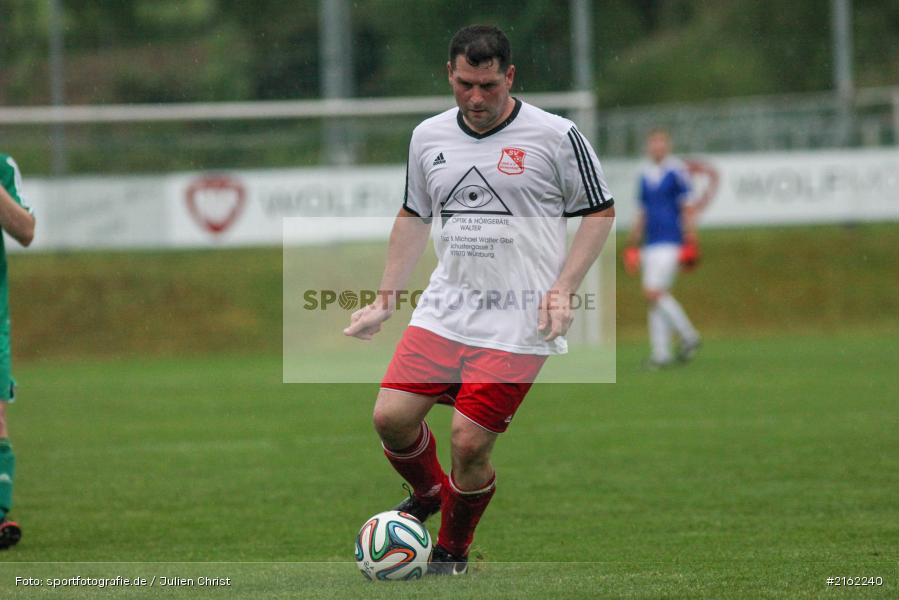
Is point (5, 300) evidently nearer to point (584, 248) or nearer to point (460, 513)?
point (460, 513)

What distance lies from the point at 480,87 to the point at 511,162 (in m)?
0.32

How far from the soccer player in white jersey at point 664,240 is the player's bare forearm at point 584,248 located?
8947mm

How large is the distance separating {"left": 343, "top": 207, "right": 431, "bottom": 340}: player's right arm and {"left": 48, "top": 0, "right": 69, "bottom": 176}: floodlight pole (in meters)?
13.5

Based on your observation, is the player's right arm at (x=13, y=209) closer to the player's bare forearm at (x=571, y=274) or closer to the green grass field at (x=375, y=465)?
the green grass field at (x=375, y=465)

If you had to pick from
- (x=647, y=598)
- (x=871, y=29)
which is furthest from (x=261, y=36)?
(x=871, y=29)

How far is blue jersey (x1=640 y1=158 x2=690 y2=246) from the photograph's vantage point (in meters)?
14.3

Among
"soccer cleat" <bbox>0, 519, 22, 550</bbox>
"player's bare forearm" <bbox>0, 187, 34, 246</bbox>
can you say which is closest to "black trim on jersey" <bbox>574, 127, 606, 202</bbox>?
"player's bare forearm" <bbox>0, 187, 34, 246</bbox>

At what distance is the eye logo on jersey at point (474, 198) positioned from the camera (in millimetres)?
5234

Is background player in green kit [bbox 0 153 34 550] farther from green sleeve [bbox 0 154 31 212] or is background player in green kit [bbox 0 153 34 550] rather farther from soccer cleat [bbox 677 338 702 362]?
soccer cleat [bbox 677 338 702 362]

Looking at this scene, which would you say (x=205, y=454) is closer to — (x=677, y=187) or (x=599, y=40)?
(x=677, y=187)

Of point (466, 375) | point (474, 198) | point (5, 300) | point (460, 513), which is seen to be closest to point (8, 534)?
point (5, 300)

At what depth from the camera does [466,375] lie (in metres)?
5.32

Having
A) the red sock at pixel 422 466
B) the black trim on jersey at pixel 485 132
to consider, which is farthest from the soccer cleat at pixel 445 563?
the black trim on jersey at pixel 485 132

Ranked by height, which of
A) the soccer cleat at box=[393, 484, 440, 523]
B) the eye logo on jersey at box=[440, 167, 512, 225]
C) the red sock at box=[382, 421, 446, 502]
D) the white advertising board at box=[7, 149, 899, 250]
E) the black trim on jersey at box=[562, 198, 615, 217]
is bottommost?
the soccer cleat at box=[393, 484, 440, 523]
